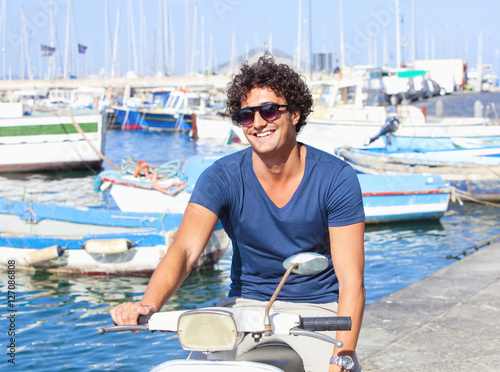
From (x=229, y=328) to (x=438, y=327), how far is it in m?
3.25

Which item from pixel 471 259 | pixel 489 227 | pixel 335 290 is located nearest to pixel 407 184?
pixel 489 227

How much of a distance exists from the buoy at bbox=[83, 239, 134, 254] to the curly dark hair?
20.6ft

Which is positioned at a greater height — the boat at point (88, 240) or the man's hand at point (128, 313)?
the man's hand at point (128, 313)

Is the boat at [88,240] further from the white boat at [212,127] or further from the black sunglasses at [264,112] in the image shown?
the white boat at [212,127]

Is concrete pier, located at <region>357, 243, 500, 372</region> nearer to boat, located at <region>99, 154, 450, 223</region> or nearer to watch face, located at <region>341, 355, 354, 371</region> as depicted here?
watch face, located at <region>341, 355, 354, 371</region>

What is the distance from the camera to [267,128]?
257cm

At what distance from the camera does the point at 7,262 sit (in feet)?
30.6

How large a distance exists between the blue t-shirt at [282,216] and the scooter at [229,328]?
1.30 feet

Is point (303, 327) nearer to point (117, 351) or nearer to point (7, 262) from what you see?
point (117, 351)

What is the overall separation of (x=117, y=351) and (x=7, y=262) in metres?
3.70

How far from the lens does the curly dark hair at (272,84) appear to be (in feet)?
8.46

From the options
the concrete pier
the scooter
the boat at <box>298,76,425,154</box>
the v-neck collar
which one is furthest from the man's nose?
the boat at <box>298,76,425,154</box>

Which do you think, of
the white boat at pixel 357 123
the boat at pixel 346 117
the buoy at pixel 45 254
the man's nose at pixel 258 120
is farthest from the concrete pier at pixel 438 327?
the boat at pixel 346 117

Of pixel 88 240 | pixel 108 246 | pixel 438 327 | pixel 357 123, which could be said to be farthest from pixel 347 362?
pixel 357 123
